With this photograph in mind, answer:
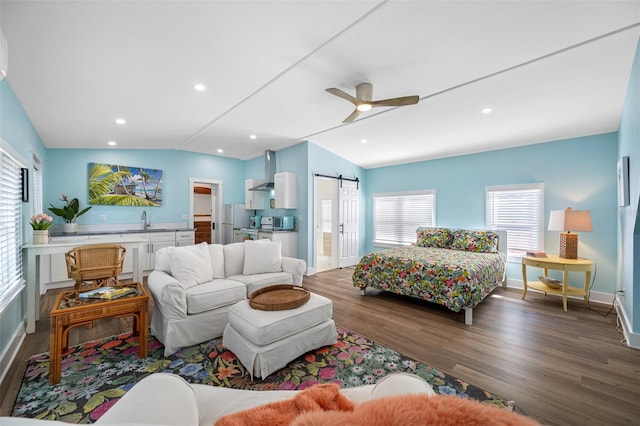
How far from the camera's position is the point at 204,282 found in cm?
291

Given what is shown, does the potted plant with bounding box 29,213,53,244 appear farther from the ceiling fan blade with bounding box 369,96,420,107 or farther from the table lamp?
the table lamp

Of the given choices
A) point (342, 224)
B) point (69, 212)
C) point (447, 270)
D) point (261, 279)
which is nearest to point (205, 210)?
point (69, 212)

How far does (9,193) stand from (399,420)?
3628mm

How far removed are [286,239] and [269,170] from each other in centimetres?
168

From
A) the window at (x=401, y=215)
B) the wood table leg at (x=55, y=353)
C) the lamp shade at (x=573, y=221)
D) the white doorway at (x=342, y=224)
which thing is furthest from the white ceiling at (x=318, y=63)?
the wood table leg at (x=55, y=353)

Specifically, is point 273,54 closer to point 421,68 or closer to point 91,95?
point 421,68

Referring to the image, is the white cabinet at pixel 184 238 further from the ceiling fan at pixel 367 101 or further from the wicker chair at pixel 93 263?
the ceiling fan at pixel 367 101

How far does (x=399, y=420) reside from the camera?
0.51 m

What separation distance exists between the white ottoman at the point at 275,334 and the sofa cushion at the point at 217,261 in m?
0.97

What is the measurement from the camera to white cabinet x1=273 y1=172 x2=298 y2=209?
5.41m

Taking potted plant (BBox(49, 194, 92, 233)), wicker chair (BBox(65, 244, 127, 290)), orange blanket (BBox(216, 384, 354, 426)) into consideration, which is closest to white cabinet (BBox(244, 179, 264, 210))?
potted plant (BBox(49, 194, 92, 233))

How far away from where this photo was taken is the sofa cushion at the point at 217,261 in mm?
3174

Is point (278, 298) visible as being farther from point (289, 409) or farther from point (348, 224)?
point (348, 224)

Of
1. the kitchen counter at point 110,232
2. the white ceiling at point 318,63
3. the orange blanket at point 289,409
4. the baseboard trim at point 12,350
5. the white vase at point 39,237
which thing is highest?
the white ceiling at point 318,63
